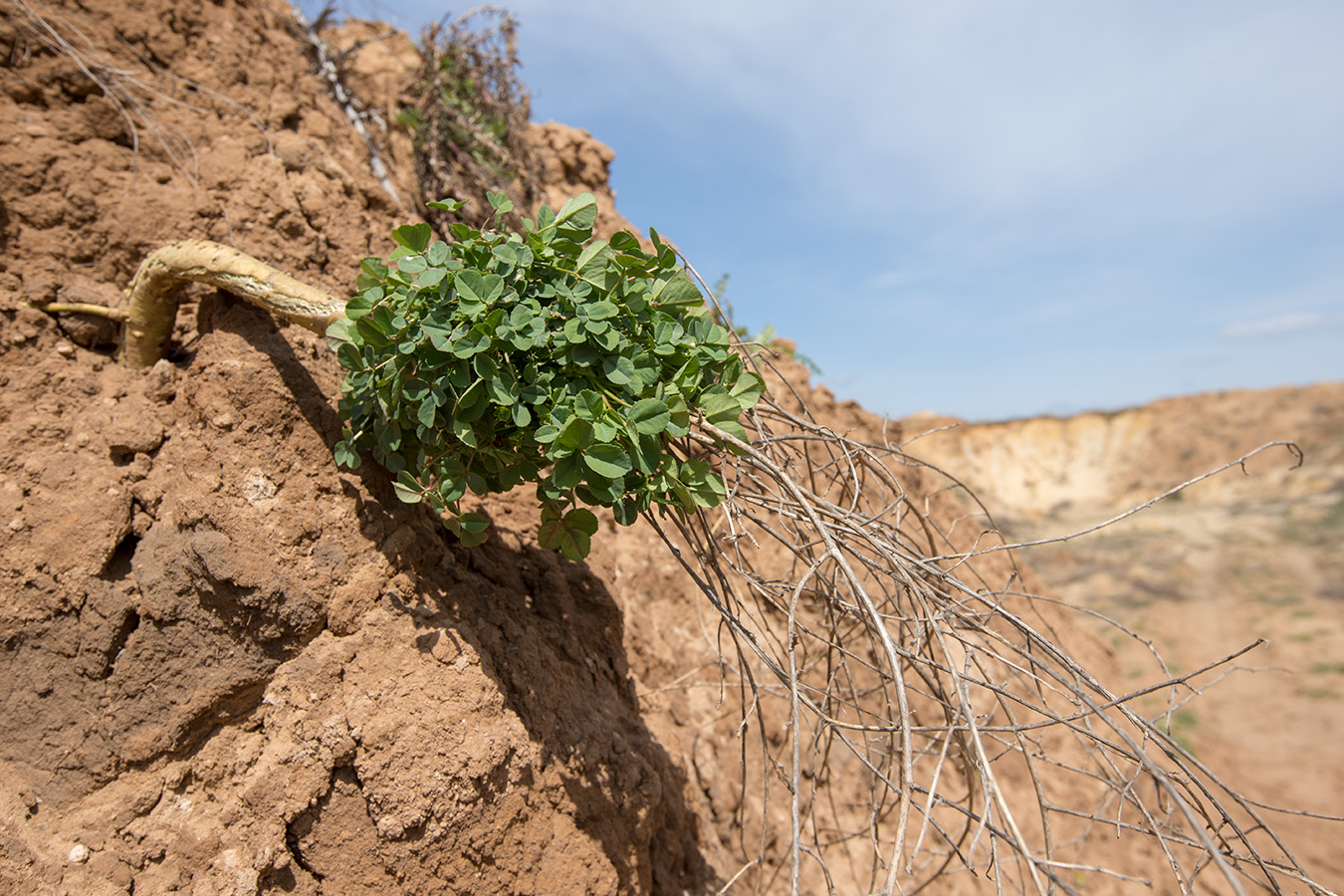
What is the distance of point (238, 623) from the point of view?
190cm

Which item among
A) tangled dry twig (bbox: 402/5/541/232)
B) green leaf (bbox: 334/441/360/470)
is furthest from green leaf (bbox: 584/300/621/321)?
tangled dry twig (bbox: 402/5/541/232)

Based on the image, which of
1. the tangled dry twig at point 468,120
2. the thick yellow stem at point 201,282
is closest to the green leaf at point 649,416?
the thick yellow stem at point 201,282

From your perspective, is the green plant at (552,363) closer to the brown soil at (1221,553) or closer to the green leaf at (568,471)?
the green leaf at (568,471)

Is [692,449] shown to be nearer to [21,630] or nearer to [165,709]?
[165,709]

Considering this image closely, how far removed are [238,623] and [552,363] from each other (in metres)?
1.08

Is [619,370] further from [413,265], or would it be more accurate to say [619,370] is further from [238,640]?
[238,640]

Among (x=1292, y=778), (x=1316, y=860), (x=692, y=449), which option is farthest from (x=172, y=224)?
(x=1292, y=778)

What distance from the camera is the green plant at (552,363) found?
160 centimetres

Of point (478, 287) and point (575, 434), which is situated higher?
point (478, 287)

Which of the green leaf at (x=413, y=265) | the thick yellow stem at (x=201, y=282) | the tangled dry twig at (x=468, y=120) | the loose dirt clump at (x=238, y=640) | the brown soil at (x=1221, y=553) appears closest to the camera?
the green leaf at (x=413, y=265)

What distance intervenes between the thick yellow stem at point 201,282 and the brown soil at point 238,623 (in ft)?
0.29

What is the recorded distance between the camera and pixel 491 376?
162 cm

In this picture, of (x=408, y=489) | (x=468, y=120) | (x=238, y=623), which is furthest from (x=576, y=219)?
(x=468, y=120)

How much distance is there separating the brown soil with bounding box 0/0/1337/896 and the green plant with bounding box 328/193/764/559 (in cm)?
42
